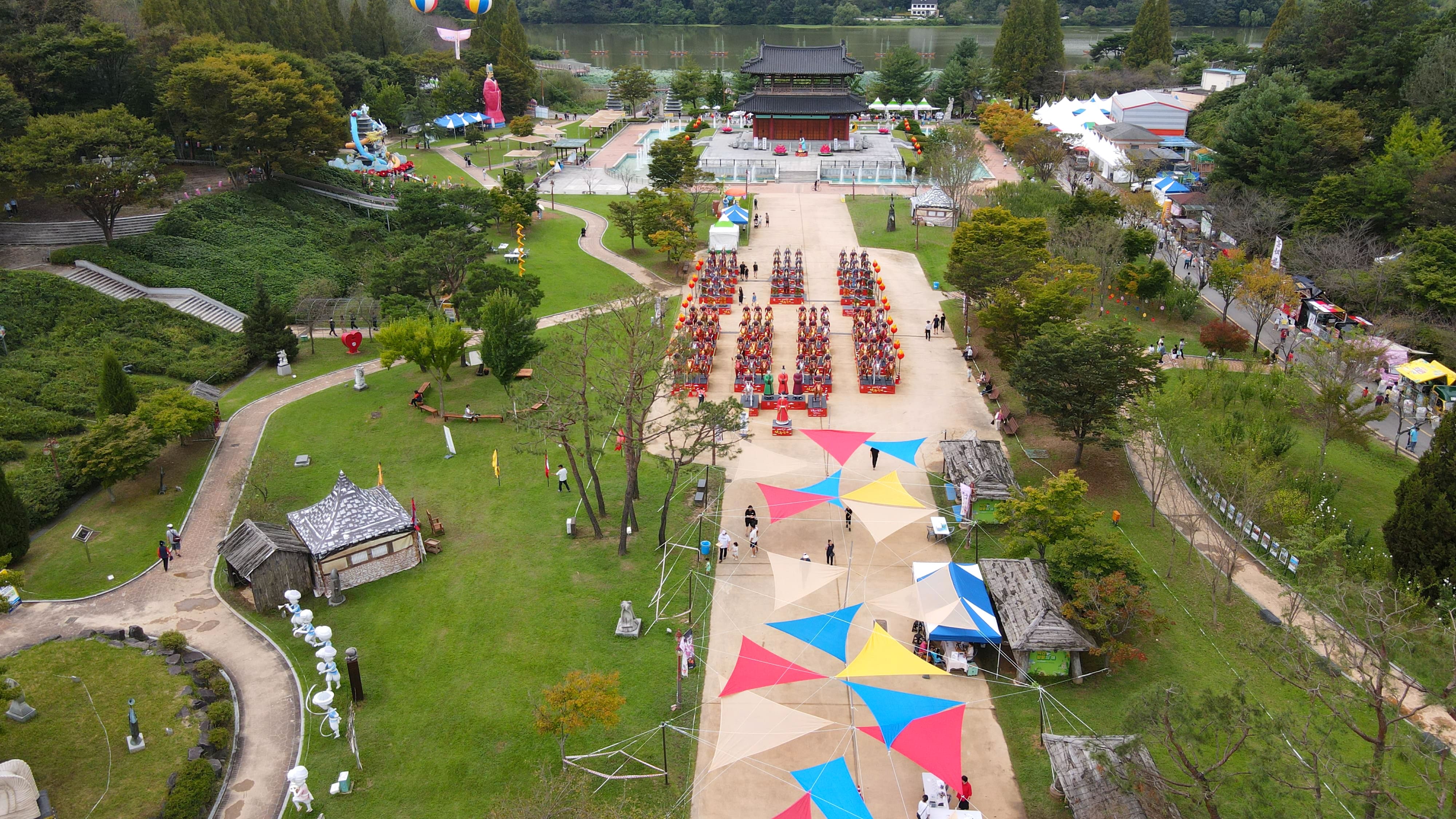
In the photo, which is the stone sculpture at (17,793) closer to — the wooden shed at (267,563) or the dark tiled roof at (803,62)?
the wooden shed at (267,563)

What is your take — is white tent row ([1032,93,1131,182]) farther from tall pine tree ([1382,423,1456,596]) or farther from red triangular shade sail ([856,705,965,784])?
red triangular shade sail ([856,705,965,784])

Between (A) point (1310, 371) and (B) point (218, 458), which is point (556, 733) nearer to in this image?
(B) point (218, 458)

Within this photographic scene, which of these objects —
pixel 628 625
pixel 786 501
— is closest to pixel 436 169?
pixel 786 501

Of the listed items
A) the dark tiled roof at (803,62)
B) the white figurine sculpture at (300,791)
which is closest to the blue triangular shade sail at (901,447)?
the white figurine sculpture at (300,791)

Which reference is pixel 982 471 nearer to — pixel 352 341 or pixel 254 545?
pixel 254 545

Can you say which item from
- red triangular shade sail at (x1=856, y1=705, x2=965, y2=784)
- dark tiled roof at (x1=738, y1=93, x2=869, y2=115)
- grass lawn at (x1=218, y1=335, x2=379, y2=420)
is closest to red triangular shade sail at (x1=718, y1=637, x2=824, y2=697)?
red triangular shade sail at (x1=856, y1=705, x2=965, y2=784)

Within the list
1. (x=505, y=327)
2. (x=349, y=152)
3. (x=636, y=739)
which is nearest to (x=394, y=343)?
(x=505, y=327)
